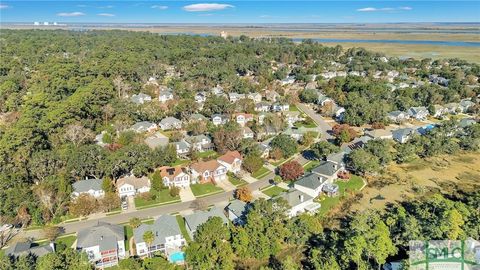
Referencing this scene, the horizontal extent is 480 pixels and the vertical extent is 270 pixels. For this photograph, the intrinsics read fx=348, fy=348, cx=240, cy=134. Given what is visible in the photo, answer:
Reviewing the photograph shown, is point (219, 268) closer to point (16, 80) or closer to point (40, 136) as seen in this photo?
point (40, 136)

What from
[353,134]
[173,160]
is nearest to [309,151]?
[353,134]

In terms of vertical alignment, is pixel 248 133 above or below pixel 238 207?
above

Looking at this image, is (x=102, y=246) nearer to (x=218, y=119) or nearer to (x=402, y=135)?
(x=218, y=119)

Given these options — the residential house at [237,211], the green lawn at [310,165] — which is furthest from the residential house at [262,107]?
the residential house at [237,211]

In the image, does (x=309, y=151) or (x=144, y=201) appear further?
(x=309, y=151)

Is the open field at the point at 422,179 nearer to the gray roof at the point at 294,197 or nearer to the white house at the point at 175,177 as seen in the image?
the gray roof at the point at 294,197

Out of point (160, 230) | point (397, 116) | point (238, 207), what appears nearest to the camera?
point (160, 230)

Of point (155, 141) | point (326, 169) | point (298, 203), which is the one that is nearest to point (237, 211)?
point (298, 203)

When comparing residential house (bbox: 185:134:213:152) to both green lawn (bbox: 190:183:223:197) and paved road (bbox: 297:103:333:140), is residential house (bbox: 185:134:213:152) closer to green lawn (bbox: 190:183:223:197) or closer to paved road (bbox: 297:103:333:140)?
green lawn (bbox: 190:183:223:197)
